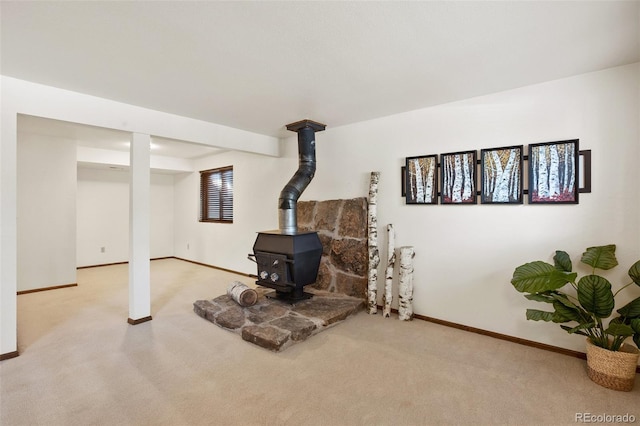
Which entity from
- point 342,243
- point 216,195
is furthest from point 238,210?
point 342,243

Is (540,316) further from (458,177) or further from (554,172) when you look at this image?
(458,177)

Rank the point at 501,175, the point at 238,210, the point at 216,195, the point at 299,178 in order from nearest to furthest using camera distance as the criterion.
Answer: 1. the point at 501,175
2. the point at 299,178
3. the point at 238,210
4. the point at 216,195

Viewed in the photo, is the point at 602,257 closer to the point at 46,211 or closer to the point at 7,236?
the point at 7,236

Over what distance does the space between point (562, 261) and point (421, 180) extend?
1446 mm

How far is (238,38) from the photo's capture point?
1.92m

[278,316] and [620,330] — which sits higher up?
[620,330]

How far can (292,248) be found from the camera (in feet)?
11.1

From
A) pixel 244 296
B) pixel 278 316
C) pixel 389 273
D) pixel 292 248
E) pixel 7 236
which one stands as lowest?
pixel 278 316

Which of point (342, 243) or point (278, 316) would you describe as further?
point (342, 243)

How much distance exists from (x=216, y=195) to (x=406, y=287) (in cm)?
436

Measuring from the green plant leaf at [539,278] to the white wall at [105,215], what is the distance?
704cm

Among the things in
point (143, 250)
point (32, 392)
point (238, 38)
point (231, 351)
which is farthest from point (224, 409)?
point (238, 38)

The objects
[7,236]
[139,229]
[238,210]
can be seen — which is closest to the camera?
[7,236]

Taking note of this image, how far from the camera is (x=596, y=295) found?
204 cm
